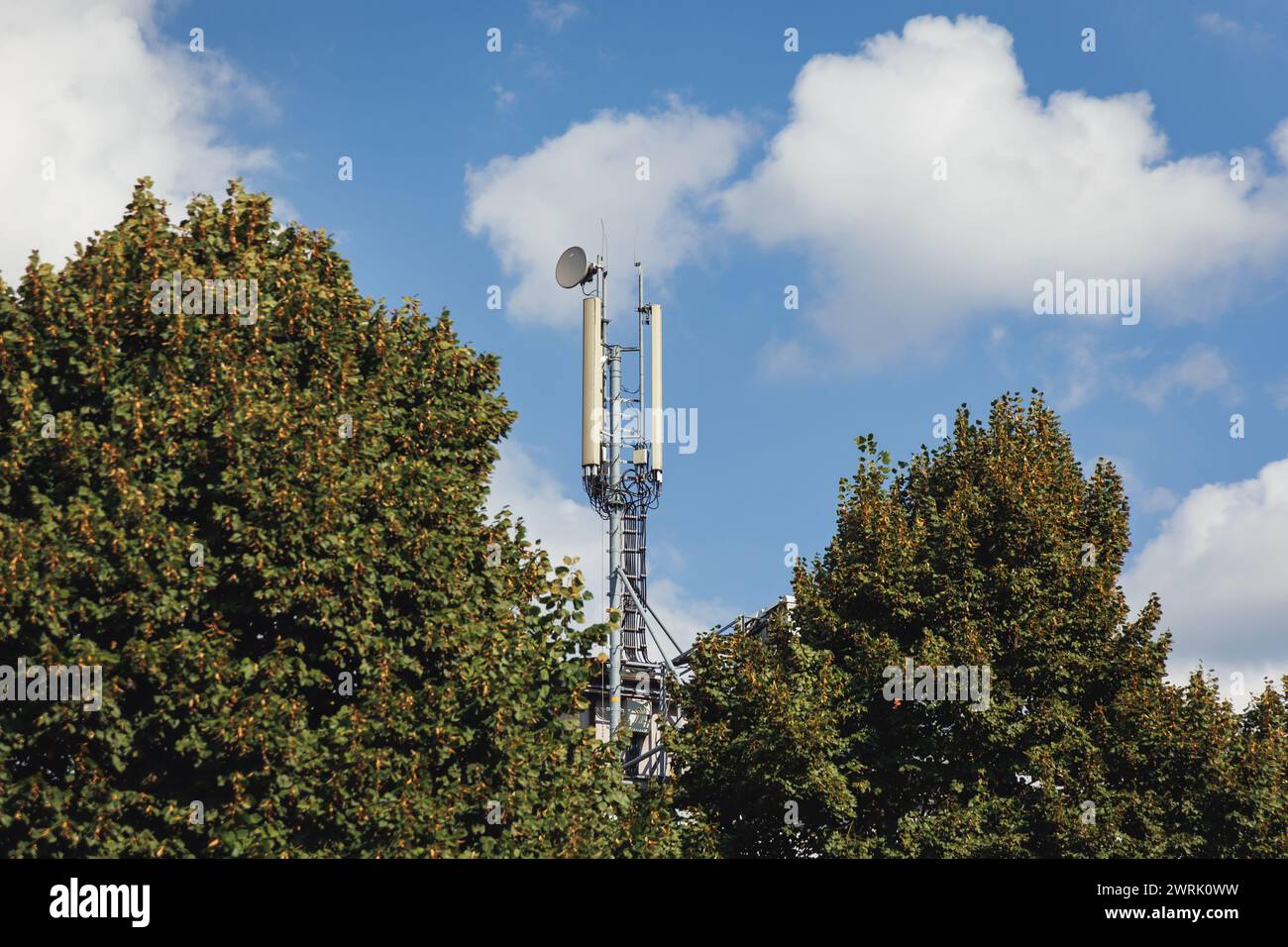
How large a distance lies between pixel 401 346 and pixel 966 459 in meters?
18.2

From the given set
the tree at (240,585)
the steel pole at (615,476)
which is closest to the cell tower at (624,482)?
the steel pole at (615,476)

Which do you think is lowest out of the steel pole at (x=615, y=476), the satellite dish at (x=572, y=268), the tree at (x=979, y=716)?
the tree at (x=979, y=716)

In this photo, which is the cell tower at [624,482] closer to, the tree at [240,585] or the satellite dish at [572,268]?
the satellite dish at [572,268]

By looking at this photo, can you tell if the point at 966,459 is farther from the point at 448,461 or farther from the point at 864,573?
the point at 448,461

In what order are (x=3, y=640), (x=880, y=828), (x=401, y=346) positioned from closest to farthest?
(x=3, y=640), (x=401, y=346), (x=880, y=828)

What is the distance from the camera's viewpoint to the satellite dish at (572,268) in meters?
55.7

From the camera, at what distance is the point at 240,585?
21.2 metres

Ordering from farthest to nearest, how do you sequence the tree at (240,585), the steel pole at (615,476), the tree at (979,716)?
1. the steel pole at (615,476)
2. the tree at (979,716)
3. the tree at (240,585)

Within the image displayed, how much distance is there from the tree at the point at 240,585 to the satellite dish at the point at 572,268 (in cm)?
3210

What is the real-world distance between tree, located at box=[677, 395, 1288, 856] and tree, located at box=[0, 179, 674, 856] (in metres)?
9.98

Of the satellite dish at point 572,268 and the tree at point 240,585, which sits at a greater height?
the satellite dish at point 572,268

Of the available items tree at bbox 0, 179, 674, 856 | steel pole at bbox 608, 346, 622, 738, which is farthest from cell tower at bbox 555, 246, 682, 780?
tree at bbox 0, 179, 674, 856
